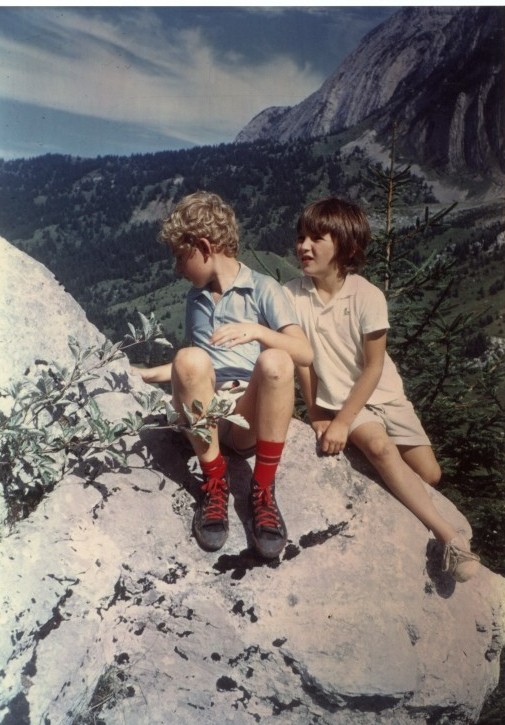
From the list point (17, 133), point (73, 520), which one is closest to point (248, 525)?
point (73, 520)

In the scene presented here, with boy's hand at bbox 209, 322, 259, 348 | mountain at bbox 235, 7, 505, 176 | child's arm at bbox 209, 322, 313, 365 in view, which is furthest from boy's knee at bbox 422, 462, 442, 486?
mountain at bbox 235, 7, 505, 176

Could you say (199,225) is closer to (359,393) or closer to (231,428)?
(231,428)

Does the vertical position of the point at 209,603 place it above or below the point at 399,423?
below

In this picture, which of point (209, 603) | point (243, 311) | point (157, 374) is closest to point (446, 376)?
point (243, 311)

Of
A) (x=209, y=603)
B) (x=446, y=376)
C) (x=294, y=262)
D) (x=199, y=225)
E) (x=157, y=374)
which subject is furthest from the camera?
(x=294, y=262)

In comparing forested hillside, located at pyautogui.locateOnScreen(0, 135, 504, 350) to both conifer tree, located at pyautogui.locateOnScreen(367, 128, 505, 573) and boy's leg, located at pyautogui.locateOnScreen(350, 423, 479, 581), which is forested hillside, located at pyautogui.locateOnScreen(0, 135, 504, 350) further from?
boy's leg, located at pyautogui.locateOnScreen(350, 423, 479, 581)

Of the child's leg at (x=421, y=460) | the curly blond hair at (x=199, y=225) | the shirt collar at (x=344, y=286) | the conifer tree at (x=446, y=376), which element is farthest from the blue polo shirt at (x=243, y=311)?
the conifer tree at (x=446, y=376)

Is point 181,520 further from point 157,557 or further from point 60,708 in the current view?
point 60,708

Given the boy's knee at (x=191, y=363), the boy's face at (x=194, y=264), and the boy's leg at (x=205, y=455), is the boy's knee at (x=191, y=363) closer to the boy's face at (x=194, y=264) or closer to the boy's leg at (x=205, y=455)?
the boy's leg at (x=205, y=455)
